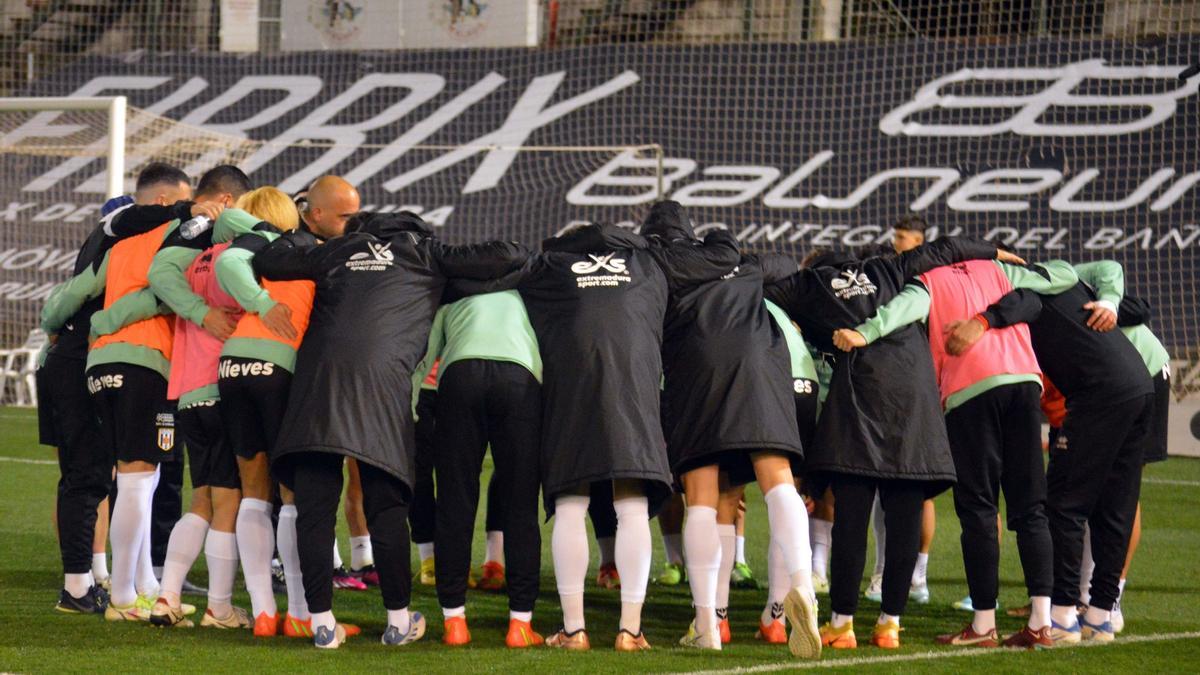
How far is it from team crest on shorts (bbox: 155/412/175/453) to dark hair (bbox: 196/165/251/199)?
1071 mm

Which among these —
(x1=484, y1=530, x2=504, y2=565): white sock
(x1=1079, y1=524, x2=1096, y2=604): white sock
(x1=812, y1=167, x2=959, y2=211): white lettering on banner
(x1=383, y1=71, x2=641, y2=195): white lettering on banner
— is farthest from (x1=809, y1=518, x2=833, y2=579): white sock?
(x1=383, y1=71, x2=641, y2=195): white lettering on banner

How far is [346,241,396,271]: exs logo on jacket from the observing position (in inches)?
241

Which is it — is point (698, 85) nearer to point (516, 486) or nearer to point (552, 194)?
point (552, 194)

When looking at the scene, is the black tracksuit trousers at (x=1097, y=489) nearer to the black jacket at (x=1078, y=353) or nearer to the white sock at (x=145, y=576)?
the black jacket at (x=1078, y=353)

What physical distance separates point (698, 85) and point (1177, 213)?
615 centimetres

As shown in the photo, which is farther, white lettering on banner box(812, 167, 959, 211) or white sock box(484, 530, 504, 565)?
white lettering on banner box(812, 167, 959, 211)

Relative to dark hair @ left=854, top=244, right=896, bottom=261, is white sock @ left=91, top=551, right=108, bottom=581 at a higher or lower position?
lower

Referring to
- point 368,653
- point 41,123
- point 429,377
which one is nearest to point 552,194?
point 41,123

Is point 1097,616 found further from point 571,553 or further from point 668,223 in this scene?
point 668,223

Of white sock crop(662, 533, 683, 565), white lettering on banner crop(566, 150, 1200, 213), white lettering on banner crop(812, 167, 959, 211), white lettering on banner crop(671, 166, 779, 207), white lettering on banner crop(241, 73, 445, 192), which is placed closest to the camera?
white sock crop(662, 533, 683, 565)

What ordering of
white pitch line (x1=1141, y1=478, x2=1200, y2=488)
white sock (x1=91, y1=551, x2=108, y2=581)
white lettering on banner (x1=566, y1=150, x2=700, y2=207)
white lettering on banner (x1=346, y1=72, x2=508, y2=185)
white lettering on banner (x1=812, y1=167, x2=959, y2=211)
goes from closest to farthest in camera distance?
white sock (x1=91, y1=551, x2=108, y2=581)
white pitch line (x1=1141, y1=478, x2=1200, y2=488)
white lettering on banner (x1=812, y1=167, x2=959, y2=211)
white lettering on banner (x1=566, y1=150, x2=700, y2=207)
white lettering on banner (x1=346, y1=72, x2=508, y2=185)

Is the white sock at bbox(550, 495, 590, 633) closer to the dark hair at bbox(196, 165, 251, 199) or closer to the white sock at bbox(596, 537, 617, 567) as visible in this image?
the white sock at bbox(596, 537, 617, 567)

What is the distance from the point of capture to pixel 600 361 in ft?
20.0

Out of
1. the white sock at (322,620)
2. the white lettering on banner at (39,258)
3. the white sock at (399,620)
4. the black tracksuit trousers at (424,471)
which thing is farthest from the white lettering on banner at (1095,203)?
the white sock at (322,620)
